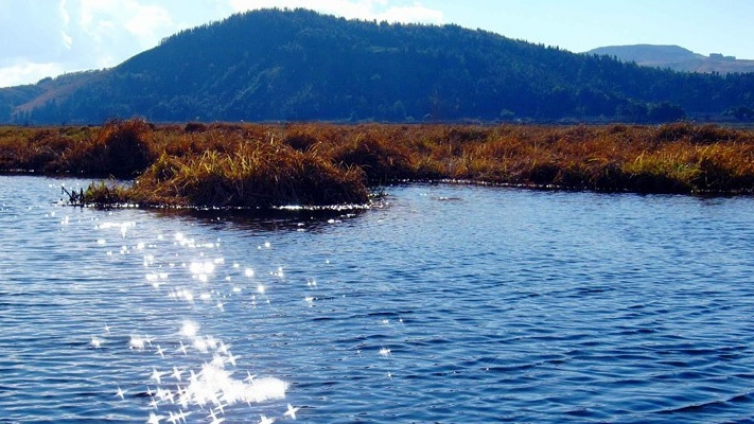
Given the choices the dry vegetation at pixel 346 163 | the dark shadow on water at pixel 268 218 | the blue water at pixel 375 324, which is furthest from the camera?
the dry vegetation at pixel 346 163

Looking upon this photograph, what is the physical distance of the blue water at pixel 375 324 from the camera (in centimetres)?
1183

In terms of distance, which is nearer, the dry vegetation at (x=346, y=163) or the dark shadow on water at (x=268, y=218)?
the dark shadow on water at (x=268, y=218)

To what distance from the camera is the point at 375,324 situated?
1564cm

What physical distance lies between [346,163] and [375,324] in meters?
30.0

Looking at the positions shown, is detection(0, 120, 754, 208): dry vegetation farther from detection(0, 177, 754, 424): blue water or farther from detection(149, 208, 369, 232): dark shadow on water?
detection(0, 177, 754, 424): blue water

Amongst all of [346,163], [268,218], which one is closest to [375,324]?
[268,218]

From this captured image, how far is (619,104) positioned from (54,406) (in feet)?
642

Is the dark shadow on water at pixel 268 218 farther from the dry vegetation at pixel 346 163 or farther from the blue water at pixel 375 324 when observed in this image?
the dry vegetation at pixel 346 163

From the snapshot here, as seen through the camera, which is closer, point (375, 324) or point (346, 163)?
point (375, 324)

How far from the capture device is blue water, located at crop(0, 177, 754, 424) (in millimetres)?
11828

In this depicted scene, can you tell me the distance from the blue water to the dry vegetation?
5854mm

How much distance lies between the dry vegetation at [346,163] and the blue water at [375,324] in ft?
19.2

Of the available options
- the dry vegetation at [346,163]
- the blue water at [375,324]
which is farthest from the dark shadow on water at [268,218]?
the dry vegetation at [346,163]

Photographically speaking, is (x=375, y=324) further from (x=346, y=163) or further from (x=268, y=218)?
(x=346, y=163)
